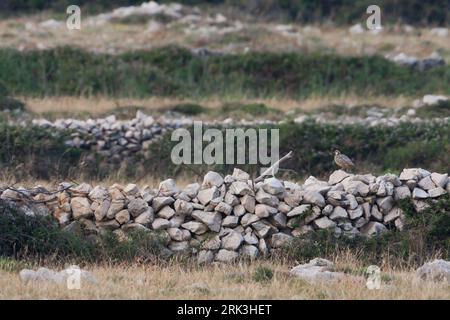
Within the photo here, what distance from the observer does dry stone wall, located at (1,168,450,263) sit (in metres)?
12.4

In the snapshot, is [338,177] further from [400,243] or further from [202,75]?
[202,75]

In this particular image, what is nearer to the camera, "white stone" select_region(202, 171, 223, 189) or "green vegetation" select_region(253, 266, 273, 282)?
"green vegetation" select_region(253, 266, 273, 282)

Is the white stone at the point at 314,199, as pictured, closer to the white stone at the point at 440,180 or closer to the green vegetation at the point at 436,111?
the white stone at the point at 440,180

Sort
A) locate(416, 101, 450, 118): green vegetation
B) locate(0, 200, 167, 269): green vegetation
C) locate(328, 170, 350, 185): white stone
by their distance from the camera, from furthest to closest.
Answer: locate(416, 101, 450, 118): green vegetation → locate(328, 170, 350, 185): white stone → locate(0, 200, 167, 269): green vegetation

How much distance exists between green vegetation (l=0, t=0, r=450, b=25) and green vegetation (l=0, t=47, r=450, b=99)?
1001cm

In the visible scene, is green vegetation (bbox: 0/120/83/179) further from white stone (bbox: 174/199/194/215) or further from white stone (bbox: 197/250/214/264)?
white stone (bbox: 197/250/214/264)

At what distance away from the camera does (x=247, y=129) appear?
798 inches

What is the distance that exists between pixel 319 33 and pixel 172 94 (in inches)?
348

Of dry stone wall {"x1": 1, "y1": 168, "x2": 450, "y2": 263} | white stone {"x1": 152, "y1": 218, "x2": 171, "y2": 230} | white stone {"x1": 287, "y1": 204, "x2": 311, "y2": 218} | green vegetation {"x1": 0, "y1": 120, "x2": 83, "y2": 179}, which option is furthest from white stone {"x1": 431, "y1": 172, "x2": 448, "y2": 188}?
green vegetation {"x1": 0, "y1": 120, "x2": 83, "y2": 179}

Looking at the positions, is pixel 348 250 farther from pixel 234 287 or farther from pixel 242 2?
pixel 242 2

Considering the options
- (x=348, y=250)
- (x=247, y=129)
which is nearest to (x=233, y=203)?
(x=348, y=250)

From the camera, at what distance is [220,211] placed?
12539 mm

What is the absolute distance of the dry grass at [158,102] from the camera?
898 inches

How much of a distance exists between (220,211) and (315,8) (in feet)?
92.7
